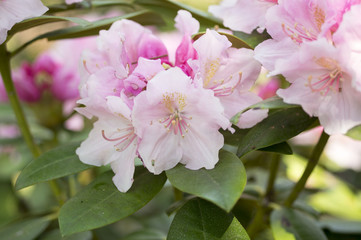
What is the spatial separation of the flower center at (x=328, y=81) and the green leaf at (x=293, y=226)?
1.14 ft

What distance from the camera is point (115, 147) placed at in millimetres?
870

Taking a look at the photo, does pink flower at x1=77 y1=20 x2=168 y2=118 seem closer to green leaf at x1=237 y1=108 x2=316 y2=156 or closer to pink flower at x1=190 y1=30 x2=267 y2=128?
pink flower at x1=190 y1=30 x2=267 y2=128

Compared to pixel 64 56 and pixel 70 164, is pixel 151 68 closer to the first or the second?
pixel 70 164

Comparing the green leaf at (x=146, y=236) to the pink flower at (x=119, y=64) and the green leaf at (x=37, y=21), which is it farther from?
the green leaf at (x=37, y=21)

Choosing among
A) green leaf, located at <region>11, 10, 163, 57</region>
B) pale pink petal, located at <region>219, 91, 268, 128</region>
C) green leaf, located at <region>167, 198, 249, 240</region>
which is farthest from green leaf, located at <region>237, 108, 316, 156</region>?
green leaf, located at <region>11, 10, 163, 57</region>

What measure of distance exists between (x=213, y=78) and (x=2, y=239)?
2.07ft

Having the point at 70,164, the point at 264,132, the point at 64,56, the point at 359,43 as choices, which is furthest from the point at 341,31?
the point at 64,56

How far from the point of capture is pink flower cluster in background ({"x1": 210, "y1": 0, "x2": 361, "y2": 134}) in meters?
0.69

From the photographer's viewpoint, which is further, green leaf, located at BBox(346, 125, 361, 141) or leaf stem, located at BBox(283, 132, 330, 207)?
leaf stem, located at BBox(283, 132, 330, 207)

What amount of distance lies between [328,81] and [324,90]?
0.02 meters

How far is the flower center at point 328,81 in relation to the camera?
74cm

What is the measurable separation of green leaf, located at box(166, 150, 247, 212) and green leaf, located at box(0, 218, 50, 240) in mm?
467

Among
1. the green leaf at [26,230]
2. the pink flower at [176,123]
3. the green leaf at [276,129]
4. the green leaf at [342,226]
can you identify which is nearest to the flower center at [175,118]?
the pink flower at [176,123]

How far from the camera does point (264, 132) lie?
0.82 m
